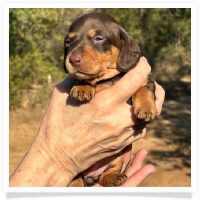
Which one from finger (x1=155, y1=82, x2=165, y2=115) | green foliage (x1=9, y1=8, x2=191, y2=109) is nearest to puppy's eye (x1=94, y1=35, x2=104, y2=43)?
finger (x1=155, y1=82, x2=165, y2=115)

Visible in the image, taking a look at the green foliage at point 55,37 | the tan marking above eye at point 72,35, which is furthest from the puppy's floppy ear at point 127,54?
the green foliage at point 55,37

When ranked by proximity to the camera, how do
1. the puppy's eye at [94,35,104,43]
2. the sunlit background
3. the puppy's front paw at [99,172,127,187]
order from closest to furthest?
the puppy's eye at [94,35,104,43], the puppy's front paw at [99,172,127,187], the sunlit background

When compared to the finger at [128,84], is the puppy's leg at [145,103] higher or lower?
lower

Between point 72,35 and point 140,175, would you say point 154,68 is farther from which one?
point 140,175

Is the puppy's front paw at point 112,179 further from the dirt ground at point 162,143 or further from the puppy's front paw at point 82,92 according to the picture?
the dirt ground at point 162,143

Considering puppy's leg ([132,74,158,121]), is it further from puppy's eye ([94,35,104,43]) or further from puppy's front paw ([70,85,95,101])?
puppy's eye ([94,35,104,43])

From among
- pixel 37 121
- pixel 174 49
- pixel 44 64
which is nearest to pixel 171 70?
pixel 174 49
